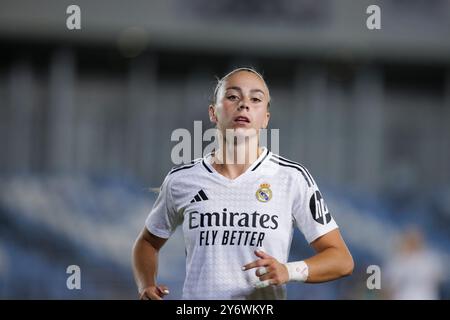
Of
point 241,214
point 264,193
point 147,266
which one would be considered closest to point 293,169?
point 264,193

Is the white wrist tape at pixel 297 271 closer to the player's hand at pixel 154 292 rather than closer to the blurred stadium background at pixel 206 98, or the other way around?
the player's hand at pixel 154 292

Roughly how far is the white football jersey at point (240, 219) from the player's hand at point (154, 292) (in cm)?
14

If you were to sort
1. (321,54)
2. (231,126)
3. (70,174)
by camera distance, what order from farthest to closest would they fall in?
(321,54)
(70,174)
(231,126)

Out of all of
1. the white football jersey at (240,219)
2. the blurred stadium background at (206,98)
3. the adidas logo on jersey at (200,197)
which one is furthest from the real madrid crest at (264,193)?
the blurred stadium background at (206,98)

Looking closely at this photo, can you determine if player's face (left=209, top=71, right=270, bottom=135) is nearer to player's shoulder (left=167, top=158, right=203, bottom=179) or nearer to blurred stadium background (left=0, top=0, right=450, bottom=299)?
player's shoulder (left=167, top=158, right=203, bottom=179)

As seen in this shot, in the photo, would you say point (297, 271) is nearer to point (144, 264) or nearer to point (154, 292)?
point (154, 292)

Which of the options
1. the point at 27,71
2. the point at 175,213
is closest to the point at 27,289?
the point at 27,71

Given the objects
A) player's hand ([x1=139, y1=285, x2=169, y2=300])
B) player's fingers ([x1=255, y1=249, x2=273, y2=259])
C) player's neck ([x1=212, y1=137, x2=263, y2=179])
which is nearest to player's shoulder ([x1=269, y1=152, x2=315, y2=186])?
player's neck ([x1=212, y1=137, x2=263, y2=179])

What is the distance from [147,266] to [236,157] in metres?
0.80

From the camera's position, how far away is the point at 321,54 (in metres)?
14.6

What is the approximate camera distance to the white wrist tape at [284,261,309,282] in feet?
13.6

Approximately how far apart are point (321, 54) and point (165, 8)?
114 inches

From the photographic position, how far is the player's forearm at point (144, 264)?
458 cm
